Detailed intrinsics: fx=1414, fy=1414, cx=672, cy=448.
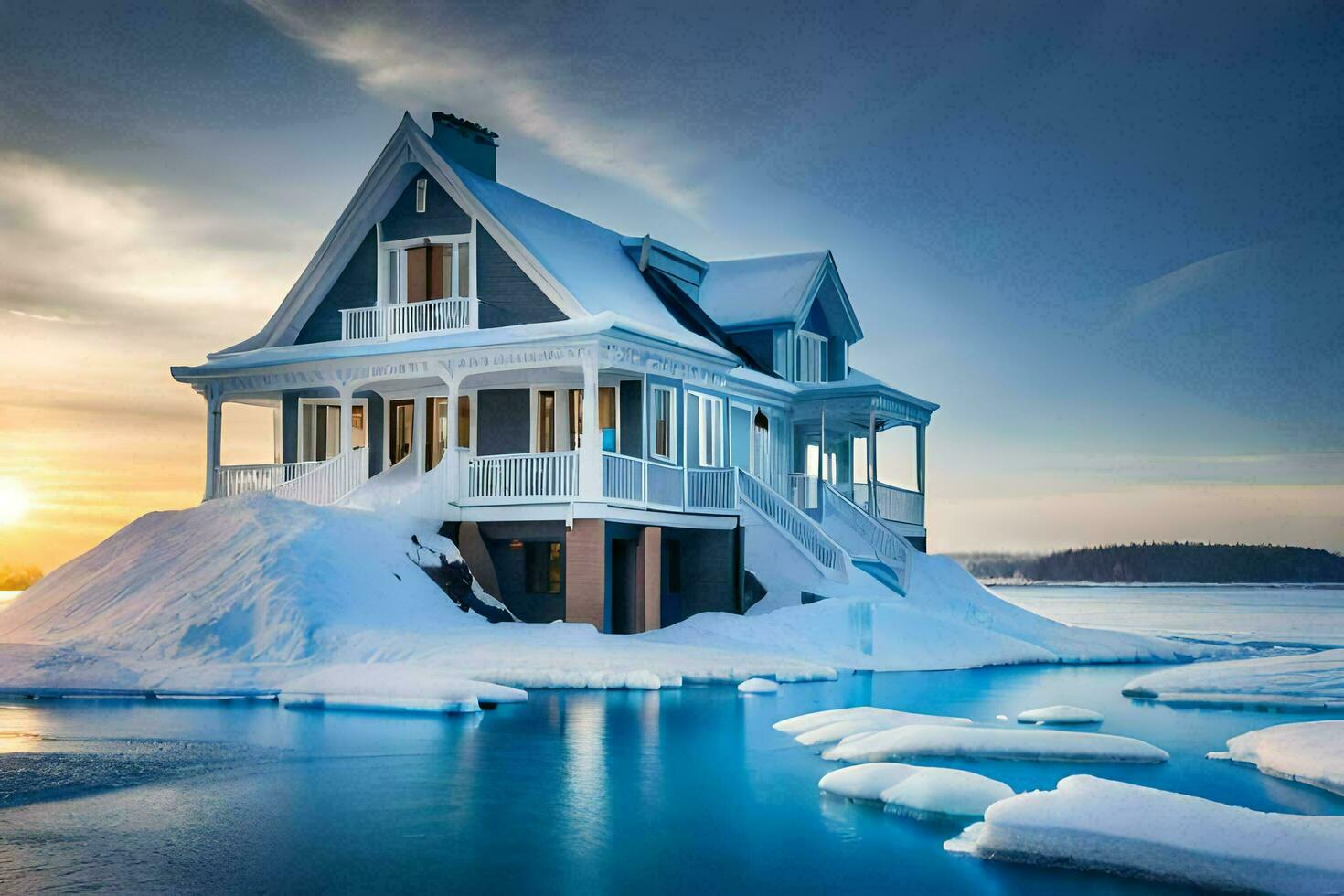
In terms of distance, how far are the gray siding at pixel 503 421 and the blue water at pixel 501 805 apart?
12.5m

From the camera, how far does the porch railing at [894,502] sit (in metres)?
38.3

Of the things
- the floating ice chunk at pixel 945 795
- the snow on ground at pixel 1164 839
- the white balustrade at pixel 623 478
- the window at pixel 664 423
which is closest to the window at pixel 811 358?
the window at pixel 664 423

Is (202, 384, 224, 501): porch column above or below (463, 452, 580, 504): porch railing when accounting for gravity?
above

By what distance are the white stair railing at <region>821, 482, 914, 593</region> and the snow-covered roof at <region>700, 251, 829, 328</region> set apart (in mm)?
5024

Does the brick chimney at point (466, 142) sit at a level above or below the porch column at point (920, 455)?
above

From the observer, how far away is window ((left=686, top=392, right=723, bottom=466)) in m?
32.7

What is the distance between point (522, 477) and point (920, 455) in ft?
52.1

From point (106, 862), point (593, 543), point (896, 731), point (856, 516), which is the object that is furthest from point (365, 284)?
point (106, 862)

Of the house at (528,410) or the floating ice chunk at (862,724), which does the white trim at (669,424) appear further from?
the floating ice chunk at (862,724)

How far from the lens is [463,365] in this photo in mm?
28781

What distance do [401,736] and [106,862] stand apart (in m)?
6.78

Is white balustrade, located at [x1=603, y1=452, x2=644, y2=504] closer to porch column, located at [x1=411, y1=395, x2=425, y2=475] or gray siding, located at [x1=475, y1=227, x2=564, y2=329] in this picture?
gray siding, located at [x1=475, y1=227, x2=564, y2=329]

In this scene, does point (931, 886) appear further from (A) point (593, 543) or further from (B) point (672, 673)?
(A) point (593, 543)

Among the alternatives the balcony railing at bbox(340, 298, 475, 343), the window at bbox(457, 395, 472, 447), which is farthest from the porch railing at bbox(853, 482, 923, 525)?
the balcony railing at bbox(340, 298, 475, 343)
